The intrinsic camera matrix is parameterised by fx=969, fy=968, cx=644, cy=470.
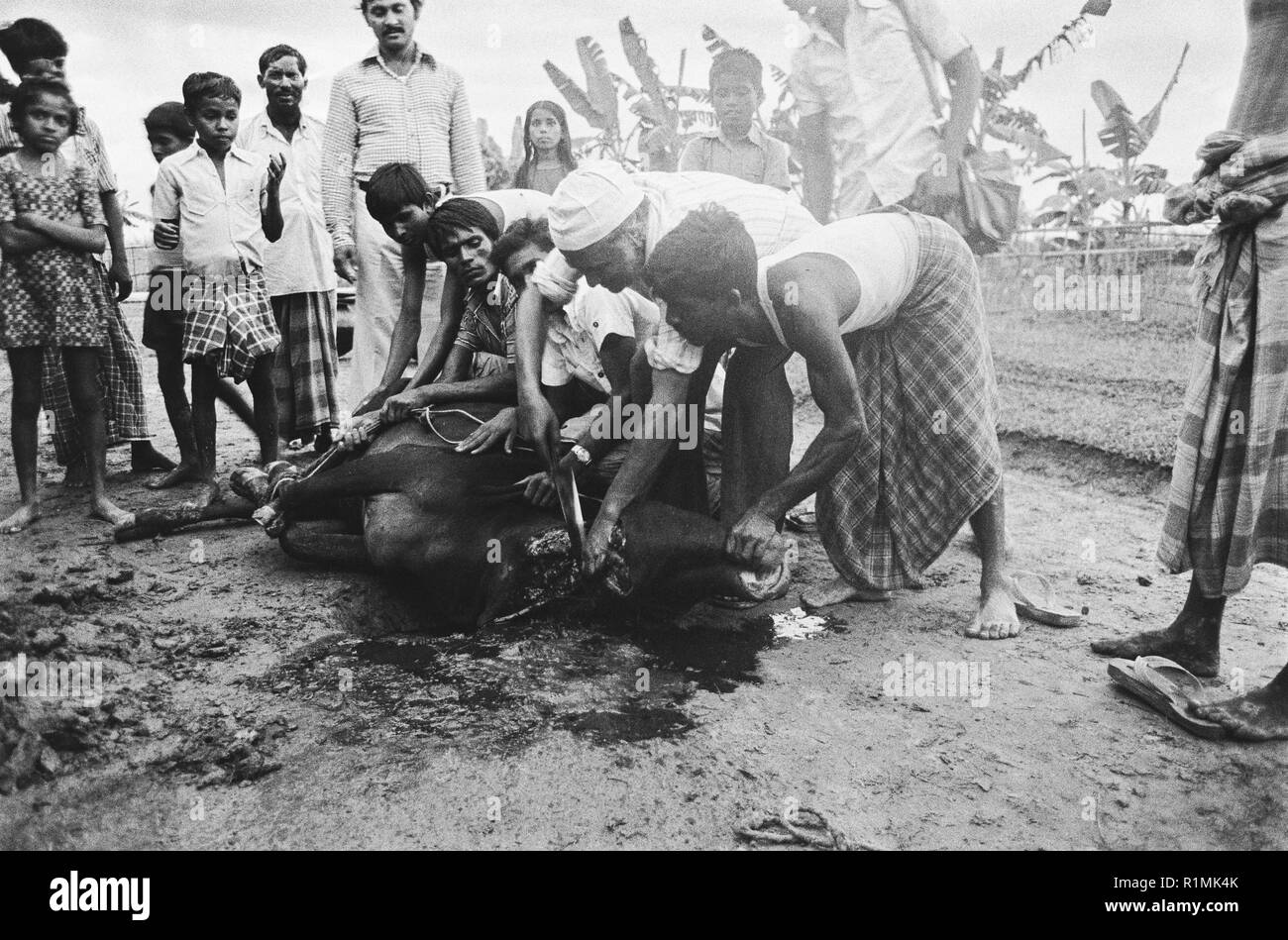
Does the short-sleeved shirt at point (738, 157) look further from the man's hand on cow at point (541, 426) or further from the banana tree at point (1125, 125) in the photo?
the banana tree at point (1125, 125)

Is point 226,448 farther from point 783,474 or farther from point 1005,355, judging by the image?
point 1005,355

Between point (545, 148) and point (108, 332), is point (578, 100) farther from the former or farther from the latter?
point (108, 332)

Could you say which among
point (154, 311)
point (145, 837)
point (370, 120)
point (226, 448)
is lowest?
point (145, 837)

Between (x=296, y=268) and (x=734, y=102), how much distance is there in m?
2.25

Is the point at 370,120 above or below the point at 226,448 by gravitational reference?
above

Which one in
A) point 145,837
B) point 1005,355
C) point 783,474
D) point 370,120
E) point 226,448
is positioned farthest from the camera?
point 1005,355

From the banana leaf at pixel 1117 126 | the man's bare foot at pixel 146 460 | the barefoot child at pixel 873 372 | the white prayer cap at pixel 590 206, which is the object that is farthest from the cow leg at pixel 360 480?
the banana leaf at pixel 1117 126

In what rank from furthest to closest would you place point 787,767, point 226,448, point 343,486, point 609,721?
point 226,448 < point 343,486 < point 609,721 < point 787,767

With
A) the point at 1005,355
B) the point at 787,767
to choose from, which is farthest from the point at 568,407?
the point at 1005,355

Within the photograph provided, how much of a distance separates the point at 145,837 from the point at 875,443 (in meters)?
2.34

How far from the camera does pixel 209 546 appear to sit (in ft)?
12.4

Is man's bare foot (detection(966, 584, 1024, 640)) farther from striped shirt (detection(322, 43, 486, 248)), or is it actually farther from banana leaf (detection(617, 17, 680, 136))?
banana leaf (detection(617, 17, 680, 136))

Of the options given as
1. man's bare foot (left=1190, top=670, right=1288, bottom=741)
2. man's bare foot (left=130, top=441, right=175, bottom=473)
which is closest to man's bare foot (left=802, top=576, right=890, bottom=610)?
man's bare foot (left=1190, top=670, right=1288, bottom=741)

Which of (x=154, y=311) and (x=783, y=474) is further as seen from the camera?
(x=154, y=311)
